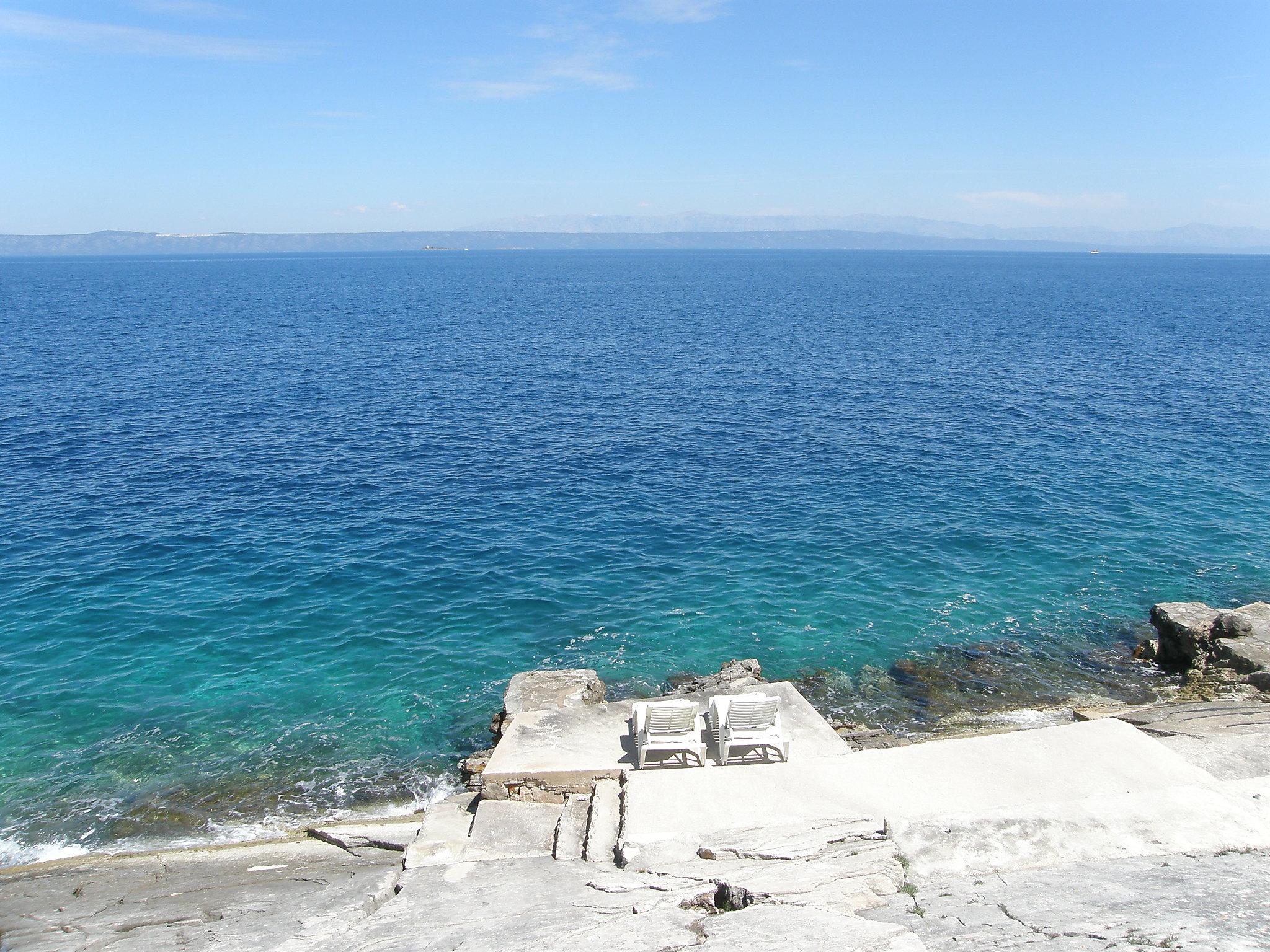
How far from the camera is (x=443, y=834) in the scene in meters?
13.5

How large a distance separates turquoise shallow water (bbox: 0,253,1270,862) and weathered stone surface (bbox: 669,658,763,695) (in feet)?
3.94

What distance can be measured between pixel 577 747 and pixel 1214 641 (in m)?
16.5

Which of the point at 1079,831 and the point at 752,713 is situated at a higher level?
the point at 752,713

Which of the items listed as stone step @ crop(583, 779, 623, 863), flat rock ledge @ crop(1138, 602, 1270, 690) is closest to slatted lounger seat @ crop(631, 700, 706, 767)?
stone step @ crop(583, 779, 623, 863)

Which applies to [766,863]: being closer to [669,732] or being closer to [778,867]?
[778,867]

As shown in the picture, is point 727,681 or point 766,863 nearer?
point 766,863

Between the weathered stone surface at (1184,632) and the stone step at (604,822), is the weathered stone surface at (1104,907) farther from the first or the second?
the weathered stone surface at (1184,632)

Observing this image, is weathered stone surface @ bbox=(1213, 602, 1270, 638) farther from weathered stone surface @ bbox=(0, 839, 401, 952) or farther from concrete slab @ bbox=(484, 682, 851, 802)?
weathered stone surface @ bbox=(0, 839, 401, 952)

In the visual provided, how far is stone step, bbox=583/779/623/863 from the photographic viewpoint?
12.2 meters

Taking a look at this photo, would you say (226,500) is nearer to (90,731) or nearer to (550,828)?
(90,731)

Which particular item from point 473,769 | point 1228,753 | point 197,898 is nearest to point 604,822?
point 473,769

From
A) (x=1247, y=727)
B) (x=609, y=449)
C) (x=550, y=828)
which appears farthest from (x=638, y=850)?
(x=609, y=449)

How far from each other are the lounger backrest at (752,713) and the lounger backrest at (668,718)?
710mm

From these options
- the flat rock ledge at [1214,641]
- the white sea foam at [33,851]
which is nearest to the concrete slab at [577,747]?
the white sea foam at [33,851]
